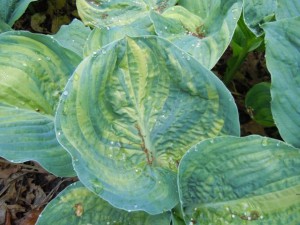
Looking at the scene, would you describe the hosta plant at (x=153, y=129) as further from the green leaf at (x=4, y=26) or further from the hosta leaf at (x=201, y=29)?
the green leaf at (x=4, y=26)

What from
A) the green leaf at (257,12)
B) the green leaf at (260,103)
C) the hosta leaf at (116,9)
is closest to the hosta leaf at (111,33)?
the hosta leaf at (116,9)

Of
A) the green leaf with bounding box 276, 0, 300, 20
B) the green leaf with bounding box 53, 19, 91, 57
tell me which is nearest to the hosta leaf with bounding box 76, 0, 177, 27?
the green leaf with bounding box 53, 19, 91, 57

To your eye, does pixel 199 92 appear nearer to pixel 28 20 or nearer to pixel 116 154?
pixel 116 154

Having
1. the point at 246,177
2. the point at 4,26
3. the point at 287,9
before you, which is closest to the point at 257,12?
the point at 287,9

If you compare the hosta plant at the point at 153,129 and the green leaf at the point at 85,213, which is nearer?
the hosta plant at the point at 153,129

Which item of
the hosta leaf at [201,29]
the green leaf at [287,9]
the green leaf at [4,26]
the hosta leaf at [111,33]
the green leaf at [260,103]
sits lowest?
the green leaf at [260,103]

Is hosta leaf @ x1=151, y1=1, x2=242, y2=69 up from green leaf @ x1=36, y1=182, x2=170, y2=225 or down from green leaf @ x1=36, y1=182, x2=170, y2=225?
up

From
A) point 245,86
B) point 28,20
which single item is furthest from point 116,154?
point 28,20

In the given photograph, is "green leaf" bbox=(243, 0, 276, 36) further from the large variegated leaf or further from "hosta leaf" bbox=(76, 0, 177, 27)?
the large variegated leaf
